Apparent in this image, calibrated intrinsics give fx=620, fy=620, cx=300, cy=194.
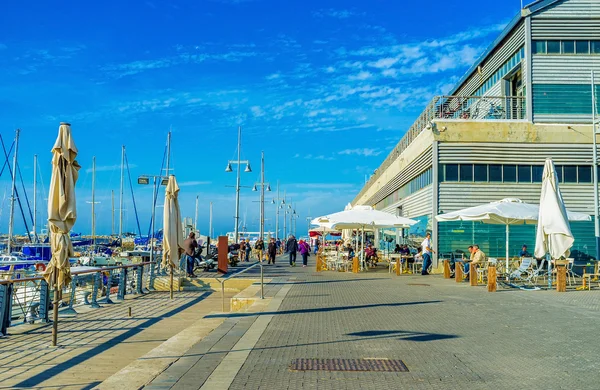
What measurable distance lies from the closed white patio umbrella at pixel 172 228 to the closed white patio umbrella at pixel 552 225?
10.5 meters

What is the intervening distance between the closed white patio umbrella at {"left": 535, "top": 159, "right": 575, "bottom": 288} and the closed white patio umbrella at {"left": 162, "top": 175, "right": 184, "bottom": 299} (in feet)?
34.4

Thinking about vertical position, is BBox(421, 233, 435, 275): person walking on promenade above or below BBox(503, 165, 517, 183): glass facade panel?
below

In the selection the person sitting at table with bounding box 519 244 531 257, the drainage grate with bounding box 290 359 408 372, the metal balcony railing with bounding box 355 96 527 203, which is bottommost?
the drainage grate with bounding box 290 359 408 372

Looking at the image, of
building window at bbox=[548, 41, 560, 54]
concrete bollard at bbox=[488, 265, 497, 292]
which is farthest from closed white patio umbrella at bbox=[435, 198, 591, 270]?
building window at bbox=[548, 41, 560, 54]

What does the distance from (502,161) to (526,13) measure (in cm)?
627

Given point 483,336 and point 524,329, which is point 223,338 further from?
point 524,329

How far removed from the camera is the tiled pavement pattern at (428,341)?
693 cm

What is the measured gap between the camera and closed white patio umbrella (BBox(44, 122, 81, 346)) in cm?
1012

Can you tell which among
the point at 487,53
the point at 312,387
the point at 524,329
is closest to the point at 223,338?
the point at 312,387

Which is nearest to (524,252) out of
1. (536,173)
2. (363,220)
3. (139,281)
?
(536,173)

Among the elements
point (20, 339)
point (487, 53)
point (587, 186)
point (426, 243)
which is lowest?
point (20, 339)

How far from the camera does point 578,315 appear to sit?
12.4 metres

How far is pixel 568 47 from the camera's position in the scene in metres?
26.8

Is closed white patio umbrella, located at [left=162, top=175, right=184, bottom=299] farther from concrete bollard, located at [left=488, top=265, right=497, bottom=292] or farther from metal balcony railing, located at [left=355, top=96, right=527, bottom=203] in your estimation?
metal balcony railing, located at [left=355, top=96, right=527, bottom=203]
